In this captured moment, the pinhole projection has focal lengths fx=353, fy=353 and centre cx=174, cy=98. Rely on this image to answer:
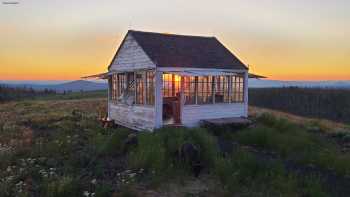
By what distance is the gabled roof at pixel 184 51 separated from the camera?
1368 cm

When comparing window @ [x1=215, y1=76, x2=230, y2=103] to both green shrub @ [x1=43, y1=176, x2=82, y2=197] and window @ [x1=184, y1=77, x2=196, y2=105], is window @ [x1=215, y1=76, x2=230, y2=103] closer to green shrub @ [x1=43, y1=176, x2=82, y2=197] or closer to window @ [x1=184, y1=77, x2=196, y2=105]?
window @ [x1=184, y1=77, x2=196, y2=105]

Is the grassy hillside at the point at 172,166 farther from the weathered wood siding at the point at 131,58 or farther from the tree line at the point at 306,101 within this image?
the tree line at the point at 306,101

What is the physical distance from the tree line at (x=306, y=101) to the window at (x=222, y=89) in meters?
20.7

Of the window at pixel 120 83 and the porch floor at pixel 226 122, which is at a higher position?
the window at pixel 120 83

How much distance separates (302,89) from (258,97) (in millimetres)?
5397

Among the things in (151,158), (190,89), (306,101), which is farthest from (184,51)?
(306,101)

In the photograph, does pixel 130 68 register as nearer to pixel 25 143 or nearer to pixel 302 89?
A: pixel 25 143

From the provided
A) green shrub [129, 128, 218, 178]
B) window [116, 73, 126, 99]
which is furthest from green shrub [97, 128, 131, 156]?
window [116, 73, 126, 99]

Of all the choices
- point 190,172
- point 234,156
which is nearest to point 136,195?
point 190,172

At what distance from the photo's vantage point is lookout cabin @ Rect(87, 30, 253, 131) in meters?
13.4

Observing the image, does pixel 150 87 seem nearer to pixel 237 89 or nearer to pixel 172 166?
pixel 237 89

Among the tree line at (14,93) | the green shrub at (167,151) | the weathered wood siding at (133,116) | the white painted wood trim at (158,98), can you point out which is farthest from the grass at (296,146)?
the tree line at (14,93)

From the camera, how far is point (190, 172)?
341 inches

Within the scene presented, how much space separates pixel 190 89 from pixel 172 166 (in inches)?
227
